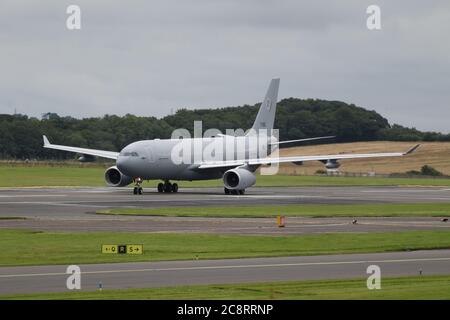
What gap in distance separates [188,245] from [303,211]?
2055 centimetres

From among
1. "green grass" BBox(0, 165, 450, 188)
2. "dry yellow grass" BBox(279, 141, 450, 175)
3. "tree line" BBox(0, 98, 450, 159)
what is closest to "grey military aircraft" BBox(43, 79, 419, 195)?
"green grass" BBox(0, 165, 450, 188)

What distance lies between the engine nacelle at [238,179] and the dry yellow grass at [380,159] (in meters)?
58.5

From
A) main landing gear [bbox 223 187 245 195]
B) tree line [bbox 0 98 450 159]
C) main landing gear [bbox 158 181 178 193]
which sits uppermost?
tree line [bbox 0 98 450 159]

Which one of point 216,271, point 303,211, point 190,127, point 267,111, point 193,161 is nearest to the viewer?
point 216,271

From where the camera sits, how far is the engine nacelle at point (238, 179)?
7681cm

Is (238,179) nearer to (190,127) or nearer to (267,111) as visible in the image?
(267,111)

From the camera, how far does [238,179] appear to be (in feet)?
252

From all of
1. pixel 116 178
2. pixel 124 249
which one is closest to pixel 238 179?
pixel 116 178

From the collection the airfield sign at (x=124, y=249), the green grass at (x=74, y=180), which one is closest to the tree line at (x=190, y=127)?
the green grass at (x=74, y=180)

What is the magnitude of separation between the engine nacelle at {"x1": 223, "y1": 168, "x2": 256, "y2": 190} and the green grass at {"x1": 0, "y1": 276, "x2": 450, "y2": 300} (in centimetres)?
5038

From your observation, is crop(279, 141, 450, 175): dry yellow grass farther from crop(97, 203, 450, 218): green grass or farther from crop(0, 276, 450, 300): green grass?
crop(0, 276, 450, 300): green grass

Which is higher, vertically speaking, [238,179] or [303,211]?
[238,179]

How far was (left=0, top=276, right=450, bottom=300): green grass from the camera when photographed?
76.6ft

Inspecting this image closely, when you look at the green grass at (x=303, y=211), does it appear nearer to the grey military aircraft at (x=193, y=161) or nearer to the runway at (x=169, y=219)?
the runway at (x=169, y=219)
